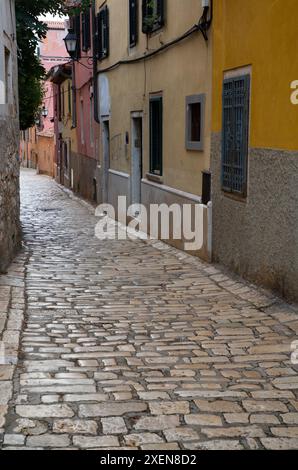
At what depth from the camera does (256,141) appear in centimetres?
719

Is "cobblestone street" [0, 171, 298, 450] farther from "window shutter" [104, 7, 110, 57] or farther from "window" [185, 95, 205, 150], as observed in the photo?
"window shutter" [104, 7, 110, 57]

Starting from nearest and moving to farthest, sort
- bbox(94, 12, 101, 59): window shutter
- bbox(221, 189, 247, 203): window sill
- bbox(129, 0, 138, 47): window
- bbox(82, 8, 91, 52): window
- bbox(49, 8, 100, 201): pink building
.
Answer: bbox(221, 189, 247, 203): window sill → bbox(129, 0, 138, 47): window → bbox(94, 12, 101, 59): window shutter → bbox(49, 8, 100, 201): pink building → bbox(82, 8, 91, 52): window

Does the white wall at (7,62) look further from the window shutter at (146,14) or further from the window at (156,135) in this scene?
the window shutter at (146,14)

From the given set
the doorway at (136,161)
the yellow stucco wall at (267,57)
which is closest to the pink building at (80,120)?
the doorway at (136,161)

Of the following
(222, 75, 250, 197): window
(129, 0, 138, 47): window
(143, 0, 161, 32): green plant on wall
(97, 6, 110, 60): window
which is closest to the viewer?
(222, 75, 250, 197): window

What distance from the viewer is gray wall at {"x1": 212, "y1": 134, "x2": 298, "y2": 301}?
6.27 metres

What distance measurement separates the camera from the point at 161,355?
5.12 metres

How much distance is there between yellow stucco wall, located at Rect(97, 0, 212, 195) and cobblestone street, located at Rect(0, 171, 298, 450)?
202cm

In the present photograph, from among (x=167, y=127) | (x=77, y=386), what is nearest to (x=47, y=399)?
(x=77, y=386)

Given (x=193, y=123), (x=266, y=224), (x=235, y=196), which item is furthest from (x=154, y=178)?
(x=266, y=224)

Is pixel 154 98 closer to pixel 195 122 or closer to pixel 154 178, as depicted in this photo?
pixel 154 178

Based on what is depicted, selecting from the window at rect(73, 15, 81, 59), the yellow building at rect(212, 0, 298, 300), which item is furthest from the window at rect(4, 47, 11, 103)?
the window at rect(73, 15, 81, 59)

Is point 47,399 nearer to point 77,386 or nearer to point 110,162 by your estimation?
point 77,386
